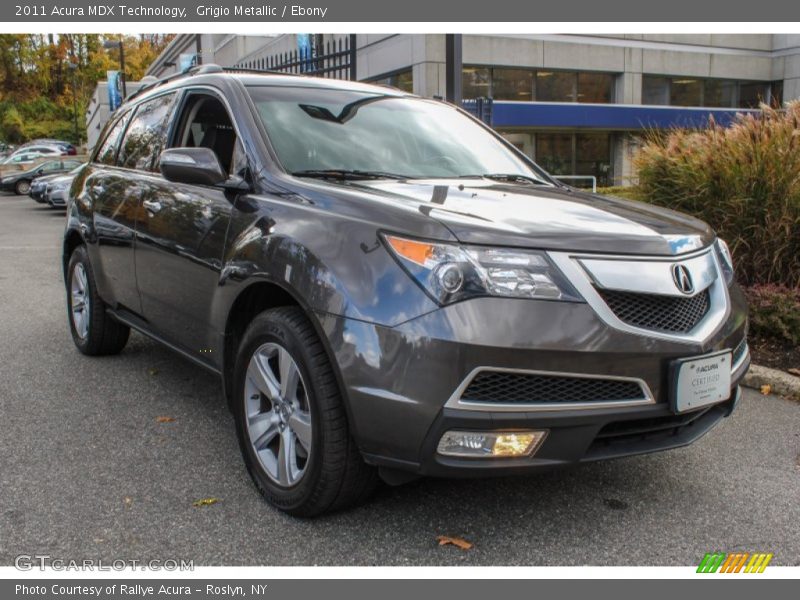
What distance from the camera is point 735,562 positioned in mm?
2912

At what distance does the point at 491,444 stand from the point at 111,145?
3.92 metres

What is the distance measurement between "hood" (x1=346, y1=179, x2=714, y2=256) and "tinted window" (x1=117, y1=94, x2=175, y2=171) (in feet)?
5.59

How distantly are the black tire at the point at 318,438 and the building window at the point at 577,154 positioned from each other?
28.6 metres

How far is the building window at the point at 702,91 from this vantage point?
33.4 metres

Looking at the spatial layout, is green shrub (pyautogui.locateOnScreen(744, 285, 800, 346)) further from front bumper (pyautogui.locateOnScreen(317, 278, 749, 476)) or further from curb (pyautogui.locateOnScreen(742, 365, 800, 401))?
front bumper (pyautogui.locateOnScreen(317, 278, 749, 476))

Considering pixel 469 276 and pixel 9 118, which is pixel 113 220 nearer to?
pixel 469 276

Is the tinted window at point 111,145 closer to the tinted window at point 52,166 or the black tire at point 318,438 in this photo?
the black tire at point 318,438

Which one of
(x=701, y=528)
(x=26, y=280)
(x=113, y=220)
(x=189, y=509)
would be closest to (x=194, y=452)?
(x=189, y=509)

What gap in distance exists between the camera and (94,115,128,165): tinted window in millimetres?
5375

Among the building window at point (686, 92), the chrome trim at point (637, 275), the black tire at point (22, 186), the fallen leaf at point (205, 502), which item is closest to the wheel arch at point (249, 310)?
the fallen leaf at point (205, 502)

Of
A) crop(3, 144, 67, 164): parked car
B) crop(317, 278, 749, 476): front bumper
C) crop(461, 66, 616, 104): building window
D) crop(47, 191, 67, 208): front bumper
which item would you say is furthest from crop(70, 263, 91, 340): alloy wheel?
crop(3, 144, 67, 164): parked car

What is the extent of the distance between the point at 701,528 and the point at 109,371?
12.8 ft

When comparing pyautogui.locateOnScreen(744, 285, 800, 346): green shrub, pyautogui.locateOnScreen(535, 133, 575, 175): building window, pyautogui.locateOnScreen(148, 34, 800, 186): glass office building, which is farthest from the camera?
pyautogui.locateOnScreen(535, 133, 575, 175): building window

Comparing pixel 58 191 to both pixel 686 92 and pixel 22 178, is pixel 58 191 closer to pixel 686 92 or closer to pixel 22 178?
pixel 22 178
